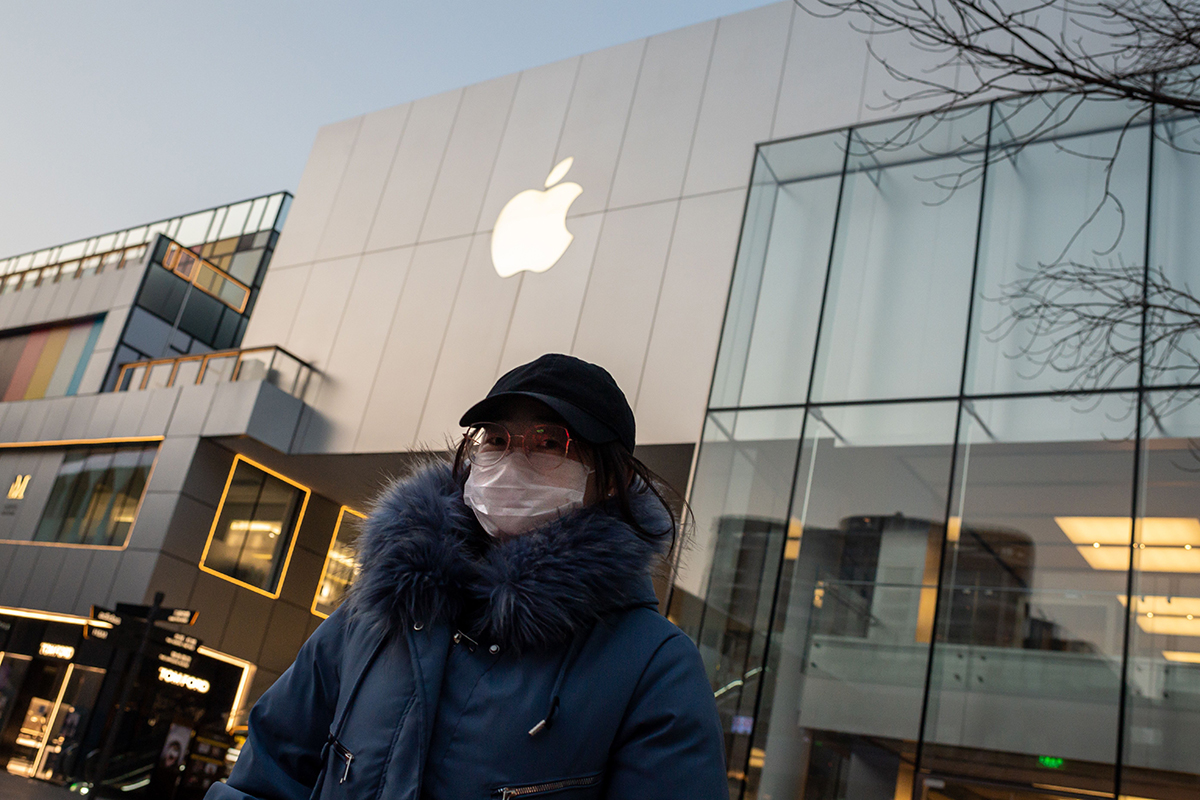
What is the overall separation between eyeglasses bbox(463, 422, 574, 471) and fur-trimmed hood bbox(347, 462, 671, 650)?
0.51ft

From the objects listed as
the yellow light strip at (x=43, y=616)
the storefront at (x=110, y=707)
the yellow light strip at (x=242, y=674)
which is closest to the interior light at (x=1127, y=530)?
the storefront at (x=110, y=707)

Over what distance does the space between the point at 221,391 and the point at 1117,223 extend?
1456cm

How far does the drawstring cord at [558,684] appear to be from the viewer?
5.14ft

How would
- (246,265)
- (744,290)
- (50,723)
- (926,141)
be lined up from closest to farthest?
(926,141), (744,290), (50,723), (246,265)

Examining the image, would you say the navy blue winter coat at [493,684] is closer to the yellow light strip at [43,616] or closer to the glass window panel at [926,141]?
the glass window panel at [926,141]

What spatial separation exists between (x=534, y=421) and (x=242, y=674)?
1872 centimetres

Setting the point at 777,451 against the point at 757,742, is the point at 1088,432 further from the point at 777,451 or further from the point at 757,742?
the point at 757,742

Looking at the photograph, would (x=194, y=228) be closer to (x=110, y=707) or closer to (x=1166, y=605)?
(x=110, y=707)

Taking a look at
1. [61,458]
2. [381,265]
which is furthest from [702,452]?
[61,458]

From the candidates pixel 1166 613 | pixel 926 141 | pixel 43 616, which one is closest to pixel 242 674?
pixel 43 616

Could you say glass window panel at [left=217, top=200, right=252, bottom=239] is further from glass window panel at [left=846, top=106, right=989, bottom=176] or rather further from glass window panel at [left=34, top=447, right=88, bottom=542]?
glass window panel at [left=846, top=106, right=989, bottom=176]

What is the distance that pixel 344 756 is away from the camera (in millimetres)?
1689

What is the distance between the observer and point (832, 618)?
363 inches

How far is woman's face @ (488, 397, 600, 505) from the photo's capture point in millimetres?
1979
